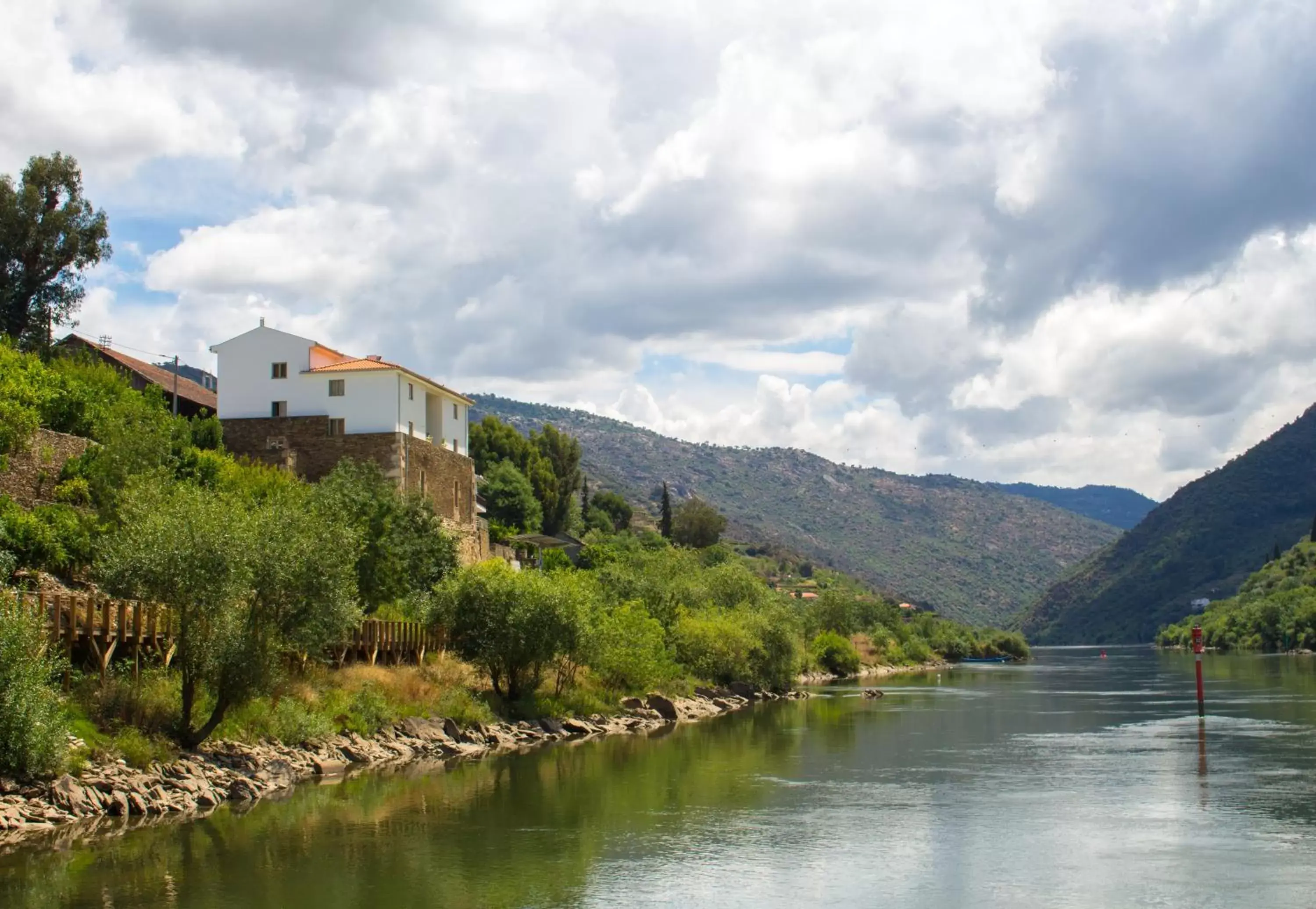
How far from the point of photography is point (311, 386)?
60.9 metres

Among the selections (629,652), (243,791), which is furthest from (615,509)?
(243,791)

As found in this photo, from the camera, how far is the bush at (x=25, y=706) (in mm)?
25484

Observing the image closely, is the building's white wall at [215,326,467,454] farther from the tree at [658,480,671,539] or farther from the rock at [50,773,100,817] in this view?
the tree at [658,480,671,539]

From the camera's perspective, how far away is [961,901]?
21172mm

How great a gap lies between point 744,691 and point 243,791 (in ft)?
142

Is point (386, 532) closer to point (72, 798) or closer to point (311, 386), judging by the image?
point (311, 386)

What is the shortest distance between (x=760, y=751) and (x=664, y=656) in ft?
66.7

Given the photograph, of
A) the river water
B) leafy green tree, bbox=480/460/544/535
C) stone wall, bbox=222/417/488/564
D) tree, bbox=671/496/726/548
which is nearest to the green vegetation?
tree, bbox=671/496/726/548

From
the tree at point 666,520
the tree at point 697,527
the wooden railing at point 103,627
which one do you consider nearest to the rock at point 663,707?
the wooden railing at point 103,627

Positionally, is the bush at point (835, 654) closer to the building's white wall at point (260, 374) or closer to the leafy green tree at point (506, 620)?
the building's white wall at point (260, 374)

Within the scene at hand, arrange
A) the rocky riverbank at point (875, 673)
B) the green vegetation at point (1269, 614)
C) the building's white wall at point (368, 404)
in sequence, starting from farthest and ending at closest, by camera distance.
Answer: the green vegetation at point (1269, 614) → the rocky riverbank at point (875, 673) → the building's white wall at point (368, 404)

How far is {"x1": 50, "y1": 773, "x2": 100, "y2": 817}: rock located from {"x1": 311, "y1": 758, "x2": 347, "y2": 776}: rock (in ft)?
29.3

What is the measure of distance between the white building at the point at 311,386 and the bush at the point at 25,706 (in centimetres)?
3326

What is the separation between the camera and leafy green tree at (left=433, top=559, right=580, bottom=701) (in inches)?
1891
